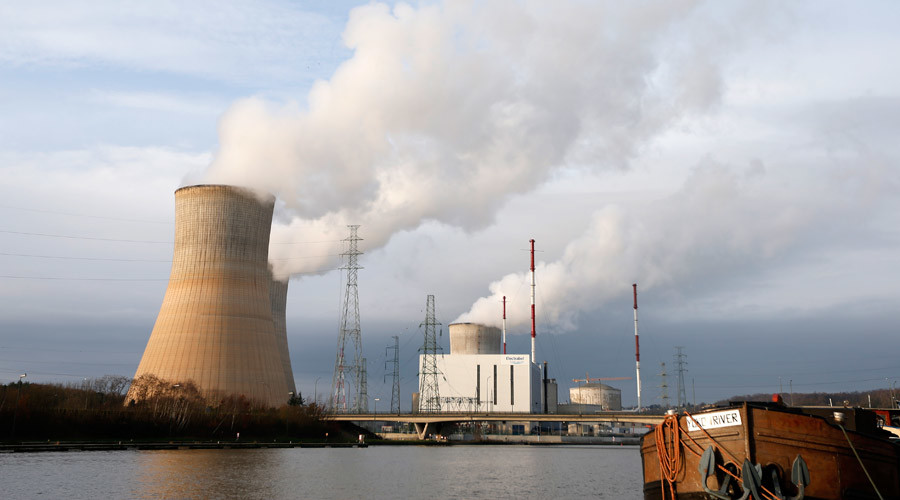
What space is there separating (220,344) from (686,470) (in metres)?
49.1

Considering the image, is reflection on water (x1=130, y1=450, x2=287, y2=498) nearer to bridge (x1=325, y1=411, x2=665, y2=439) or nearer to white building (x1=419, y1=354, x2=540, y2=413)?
bridge (x1=325, y1=411, x2=665, y2=439)

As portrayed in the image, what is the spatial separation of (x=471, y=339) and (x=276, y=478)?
84976 mm

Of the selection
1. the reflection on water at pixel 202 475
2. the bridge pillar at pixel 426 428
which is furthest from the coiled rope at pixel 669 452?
the bridge pillar at pixel 426 428

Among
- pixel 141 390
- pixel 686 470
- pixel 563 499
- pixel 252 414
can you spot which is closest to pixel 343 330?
pixel 252 414

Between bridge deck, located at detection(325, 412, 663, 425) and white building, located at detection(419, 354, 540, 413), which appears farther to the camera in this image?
white building, located at detection(419, 354, 540, 413)

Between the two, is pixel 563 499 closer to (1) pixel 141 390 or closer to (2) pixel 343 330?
(1) pixel 141 390

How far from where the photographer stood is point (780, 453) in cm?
1548

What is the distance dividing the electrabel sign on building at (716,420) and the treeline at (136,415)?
50.5 m

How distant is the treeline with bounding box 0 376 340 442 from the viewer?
5488 cm

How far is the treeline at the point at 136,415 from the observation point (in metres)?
54.9

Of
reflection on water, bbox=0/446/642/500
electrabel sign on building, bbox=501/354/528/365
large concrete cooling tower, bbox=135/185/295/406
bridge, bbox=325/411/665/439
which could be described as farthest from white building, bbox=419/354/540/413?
reflection on water, bbox=0/446/642/500

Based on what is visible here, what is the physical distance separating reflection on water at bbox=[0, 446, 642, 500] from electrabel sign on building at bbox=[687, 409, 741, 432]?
15707 mm

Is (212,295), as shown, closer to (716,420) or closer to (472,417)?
(716,420)

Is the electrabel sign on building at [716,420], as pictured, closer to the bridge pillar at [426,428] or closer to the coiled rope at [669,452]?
the coiled rope at [669,452]
